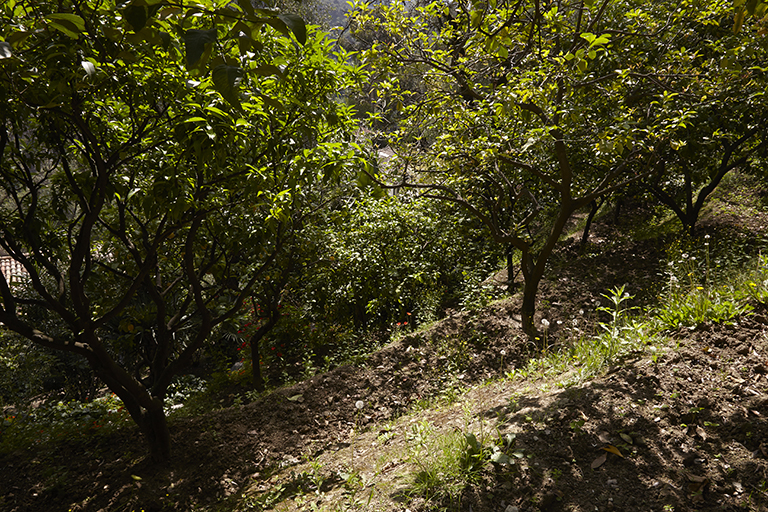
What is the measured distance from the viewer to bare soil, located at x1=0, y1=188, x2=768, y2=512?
2.33m

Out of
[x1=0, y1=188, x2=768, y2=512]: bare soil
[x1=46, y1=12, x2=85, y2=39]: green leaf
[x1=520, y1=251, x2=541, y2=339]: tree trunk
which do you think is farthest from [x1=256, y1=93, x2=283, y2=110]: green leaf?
[x1=520, y1=251, x2=541, y2=339]: tree trunk

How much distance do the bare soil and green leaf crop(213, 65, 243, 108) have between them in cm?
235

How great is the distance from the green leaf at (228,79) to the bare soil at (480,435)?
2.35m

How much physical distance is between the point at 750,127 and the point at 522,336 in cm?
552

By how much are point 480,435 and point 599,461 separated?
29.7 inches

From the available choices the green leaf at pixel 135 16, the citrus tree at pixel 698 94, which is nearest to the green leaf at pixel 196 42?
the green leaf at pixel 135 16

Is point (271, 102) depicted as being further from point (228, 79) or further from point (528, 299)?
point (528, 299)

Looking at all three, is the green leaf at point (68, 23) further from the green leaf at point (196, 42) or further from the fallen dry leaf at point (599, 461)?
the fallen dry leaf at point (599, 461)

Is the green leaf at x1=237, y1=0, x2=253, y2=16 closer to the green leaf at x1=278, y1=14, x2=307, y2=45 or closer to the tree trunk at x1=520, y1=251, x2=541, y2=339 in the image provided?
the green leaf at x1=278, y1=14, x2=307, y2=45

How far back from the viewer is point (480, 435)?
2.93m

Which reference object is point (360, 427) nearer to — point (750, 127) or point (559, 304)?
point (559, 304)

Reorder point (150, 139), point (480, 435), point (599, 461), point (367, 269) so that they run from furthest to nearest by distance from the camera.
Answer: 1. point (367, 269)
2. point (150, 139)
3. point (480, 435)
4. point (599, 461)

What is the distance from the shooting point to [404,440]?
3.58 metres

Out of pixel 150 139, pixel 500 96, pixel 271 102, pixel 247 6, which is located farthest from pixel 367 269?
pixel 247 6
